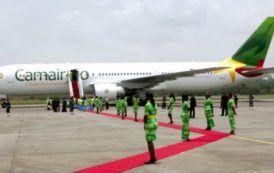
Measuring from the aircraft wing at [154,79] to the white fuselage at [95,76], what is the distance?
32.2 inches

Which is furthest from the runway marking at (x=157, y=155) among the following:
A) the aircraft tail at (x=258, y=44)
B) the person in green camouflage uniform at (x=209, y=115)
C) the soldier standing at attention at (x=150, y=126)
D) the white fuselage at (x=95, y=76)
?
the aircraft tail at (x=258, y=44)

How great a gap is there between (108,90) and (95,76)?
293cm

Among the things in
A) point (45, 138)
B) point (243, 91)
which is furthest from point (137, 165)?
point (243, 91)

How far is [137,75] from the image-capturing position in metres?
45.7

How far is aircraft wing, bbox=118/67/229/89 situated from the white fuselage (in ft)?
2.69

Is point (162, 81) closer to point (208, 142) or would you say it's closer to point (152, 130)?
→ point (208, 142)

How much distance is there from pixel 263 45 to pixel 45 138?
36.8 metres

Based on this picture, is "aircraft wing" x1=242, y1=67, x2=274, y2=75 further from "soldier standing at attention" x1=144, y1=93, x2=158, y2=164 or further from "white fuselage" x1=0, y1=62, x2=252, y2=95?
"soldier standing at attention" x1=144, y1=93, x2=158, y2=164

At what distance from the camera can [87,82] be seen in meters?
44.7

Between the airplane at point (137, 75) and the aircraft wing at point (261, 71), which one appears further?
the aircraft wing at point (261, 71)

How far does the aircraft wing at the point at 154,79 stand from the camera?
139 ft

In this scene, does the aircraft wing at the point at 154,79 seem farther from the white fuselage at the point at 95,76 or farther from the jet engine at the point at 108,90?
the jet engine at the point at 108,90

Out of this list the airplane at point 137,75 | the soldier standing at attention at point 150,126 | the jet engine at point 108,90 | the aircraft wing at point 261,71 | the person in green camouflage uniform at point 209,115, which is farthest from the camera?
the aircraft wing at point 261,71

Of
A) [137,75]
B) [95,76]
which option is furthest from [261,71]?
[95,76]
